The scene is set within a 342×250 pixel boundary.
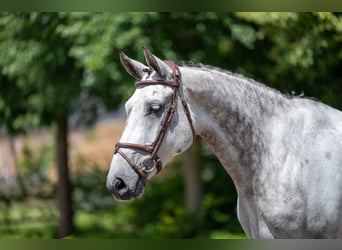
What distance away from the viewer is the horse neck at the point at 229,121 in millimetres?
2936

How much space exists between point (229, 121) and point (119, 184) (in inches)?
23.8

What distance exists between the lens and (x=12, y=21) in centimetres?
812

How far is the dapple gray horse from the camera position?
280cm

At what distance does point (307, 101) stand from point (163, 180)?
8.06 metres

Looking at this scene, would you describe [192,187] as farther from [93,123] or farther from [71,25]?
[71,25]

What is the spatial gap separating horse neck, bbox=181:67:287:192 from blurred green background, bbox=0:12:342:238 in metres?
3.89

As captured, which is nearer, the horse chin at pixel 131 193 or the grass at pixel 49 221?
the horse chin at pixel 131 193

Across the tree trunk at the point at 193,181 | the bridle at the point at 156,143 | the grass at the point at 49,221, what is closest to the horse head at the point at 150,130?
the bridle at the point at 156,143

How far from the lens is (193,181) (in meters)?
9.82

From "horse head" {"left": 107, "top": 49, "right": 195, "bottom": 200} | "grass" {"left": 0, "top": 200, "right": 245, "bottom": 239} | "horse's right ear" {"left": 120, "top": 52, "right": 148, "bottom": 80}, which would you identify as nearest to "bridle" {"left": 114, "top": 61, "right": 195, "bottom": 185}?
"horse head" {"left": 107, "top": 49, "right": 195, "bottom": 200}

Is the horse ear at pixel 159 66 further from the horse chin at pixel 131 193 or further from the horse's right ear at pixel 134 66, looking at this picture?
the horse chin at pixel 131 193

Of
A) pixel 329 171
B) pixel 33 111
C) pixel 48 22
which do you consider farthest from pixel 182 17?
pixel 329 171

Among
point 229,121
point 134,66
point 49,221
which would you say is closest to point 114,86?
point 49,221

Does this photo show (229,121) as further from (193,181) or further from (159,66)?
(193,181)
